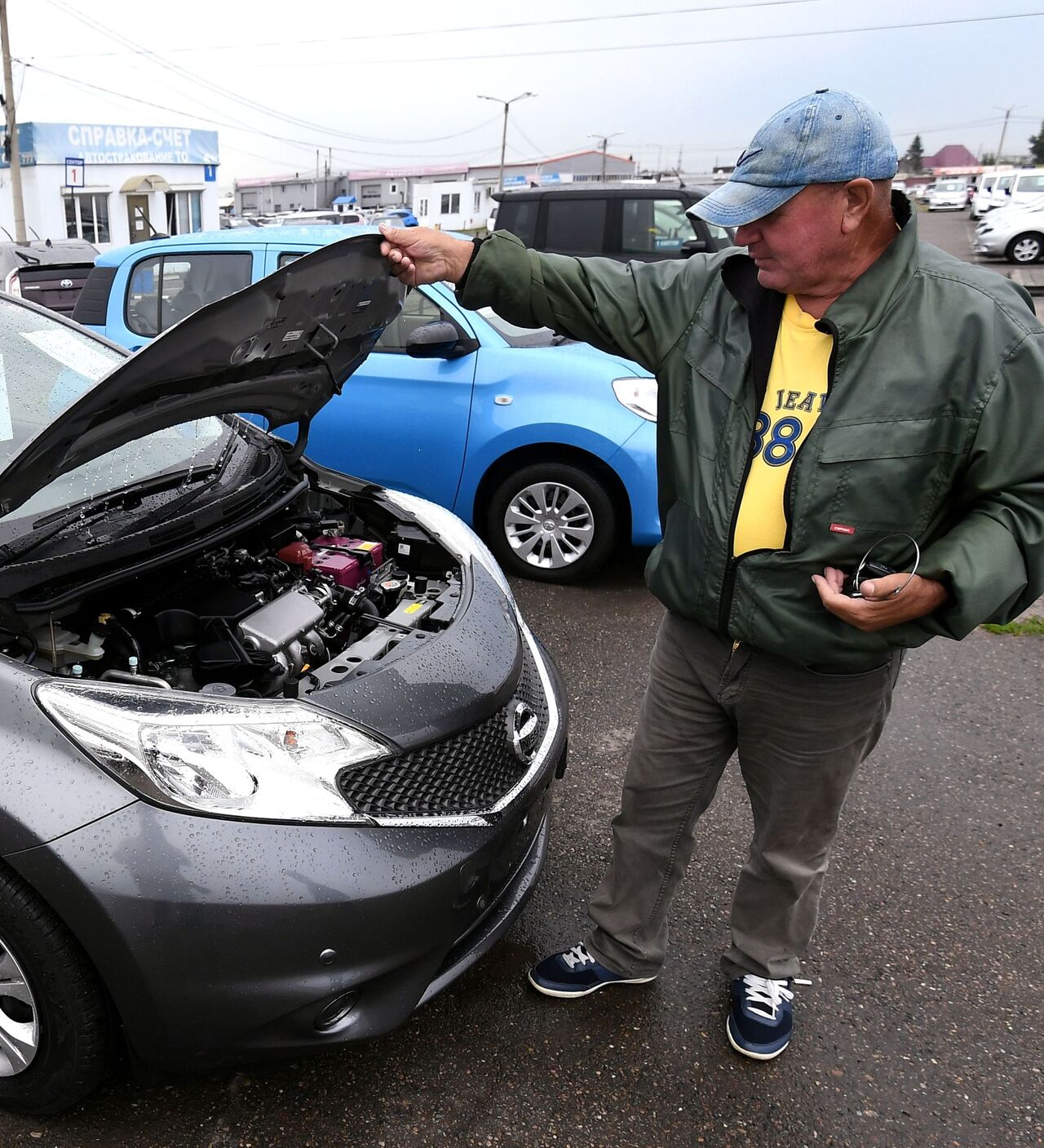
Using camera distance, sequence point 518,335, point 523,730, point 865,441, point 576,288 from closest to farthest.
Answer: point 865,441, point 576,288, point 523,730, point 518,335

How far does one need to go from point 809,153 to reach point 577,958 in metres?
1.91

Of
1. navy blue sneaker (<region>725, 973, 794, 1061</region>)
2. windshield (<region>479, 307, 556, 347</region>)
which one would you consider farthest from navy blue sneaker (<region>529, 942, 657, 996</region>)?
windshield (<region>479, 307, 556, 347</region>)

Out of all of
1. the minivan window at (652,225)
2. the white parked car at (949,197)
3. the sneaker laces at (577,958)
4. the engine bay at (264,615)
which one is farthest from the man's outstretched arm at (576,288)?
the white parked car at (949,197)

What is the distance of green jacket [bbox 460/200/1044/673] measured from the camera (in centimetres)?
173

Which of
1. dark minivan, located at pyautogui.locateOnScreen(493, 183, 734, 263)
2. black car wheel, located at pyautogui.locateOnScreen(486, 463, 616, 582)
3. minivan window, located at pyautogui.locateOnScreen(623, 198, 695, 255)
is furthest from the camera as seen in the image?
→ minivan window, located at pyautogui.locateOnScreen(623, 198, 695, 255)

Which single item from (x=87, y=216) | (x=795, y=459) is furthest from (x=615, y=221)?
(x=87, y=216)

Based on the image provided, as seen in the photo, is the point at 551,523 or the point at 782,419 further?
the point at 551,523

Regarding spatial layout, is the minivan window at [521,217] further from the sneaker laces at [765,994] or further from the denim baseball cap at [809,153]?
the sneaker laces at [765,994]

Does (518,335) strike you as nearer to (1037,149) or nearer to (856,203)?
(856,203)

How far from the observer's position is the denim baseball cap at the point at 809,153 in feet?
5.64

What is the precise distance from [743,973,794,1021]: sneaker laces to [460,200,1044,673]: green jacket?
2.89 ft

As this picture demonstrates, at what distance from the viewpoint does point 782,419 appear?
1.88 meters

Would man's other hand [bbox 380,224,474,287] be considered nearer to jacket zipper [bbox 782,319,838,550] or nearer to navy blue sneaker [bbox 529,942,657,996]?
jacket zipper [bbox 782,319,838,550]

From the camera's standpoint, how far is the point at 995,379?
1.71 metres
